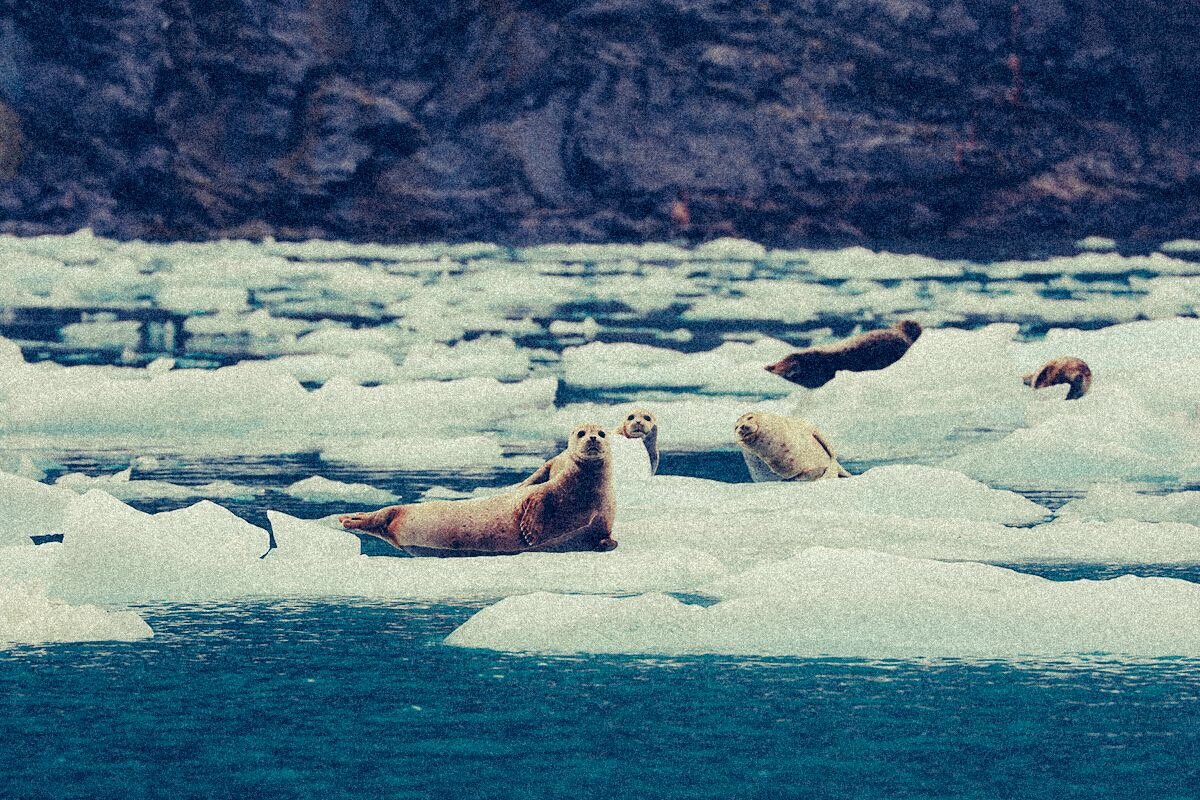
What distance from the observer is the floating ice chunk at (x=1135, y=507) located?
6180 millimetres

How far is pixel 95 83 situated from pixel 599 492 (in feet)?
90.5

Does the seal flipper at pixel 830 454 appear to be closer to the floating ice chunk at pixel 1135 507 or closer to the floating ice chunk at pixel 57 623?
the floating ice chunk at pixel 1135 507

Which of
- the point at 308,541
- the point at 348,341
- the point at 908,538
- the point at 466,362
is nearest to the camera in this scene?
the point at 308,541

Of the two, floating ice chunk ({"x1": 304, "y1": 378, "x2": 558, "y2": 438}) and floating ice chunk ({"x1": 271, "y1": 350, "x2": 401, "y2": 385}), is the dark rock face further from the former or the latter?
floating ice chunk ({"x1": 304, "y1": 378, "x2": 558, "y2": 438})

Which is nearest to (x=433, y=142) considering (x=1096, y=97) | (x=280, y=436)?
(x=1096, y=97)

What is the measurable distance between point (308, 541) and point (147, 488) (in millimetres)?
1671

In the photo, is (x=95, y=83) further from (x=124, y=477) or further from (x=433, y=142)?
(x=124, y=477)

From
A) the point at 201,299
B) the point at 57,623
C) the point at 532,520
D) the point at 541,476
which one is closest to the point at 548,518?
the point at 532,520

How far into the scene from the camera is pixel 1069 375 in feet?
29.7

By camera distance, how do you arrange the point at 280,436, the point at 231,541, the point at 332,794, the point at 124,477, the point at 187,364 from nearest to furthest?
the point at 332,794 < the point at 231,541 < the point at 124,477 < the point at 280,436 < the point at 187,364

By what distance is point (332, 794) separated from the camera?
3.41 metres

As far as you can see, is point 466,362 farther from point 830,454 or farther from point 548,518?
point 548,518

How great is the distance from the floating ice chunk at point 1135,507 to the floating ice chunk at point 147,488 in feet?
9.41

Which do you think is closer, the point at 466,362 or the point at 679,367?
the point at 679,367
